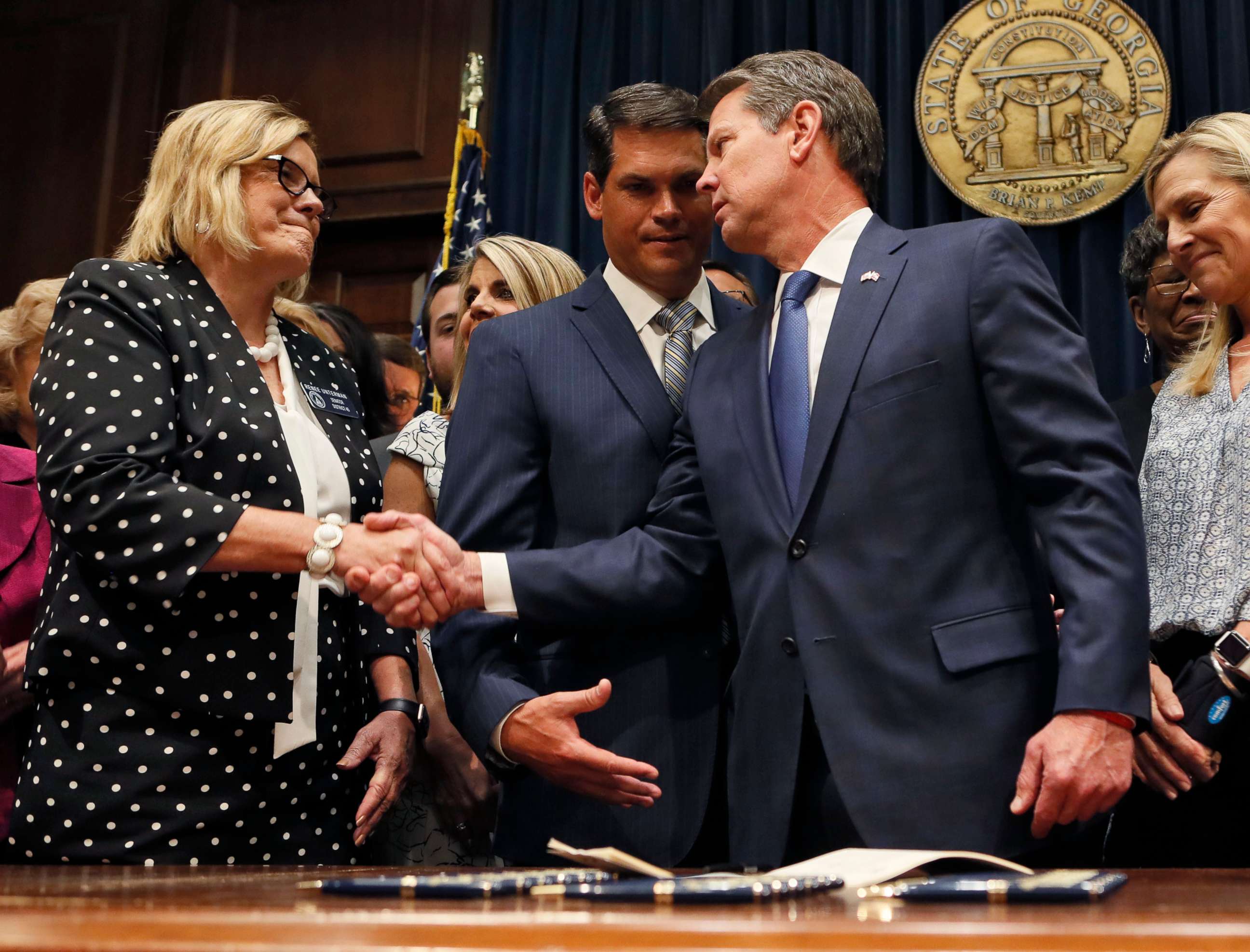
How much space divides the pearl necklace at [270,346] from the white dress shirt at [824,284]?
771 millimetres

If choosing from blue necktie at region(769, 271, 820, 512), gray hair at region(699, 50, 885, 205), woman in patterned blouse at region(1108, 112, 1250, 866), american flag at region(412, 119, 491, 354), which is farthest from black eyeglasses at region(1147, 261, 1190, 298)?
american flag at region(412, 119, 491, 354)

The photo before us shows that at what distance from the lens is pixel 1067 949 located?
632 mm

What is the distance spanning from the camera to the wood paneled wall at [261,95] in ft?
15.9

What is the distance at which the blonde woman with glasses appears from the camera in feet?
5.49

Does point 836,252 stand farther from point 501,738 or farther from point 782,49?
point 782,49

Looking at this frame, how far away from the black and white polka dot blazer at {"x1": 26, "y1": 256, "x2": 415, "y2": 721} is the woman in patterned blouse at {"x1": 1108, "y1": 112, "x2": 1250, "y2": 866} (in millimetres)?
1224

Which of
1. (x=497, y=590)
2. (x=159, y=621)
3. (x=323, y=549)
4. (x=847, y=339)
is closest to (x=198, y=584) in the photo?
(x=159, y=621)

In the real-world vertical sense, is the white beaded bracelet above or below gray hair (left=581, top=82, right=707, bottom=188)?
below

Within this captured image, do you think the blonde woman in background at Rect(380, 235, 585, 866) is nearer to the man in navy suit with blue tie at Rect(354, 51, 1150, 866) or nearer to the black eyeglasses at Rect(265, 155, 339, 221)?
the black eyeglasses at Rect(265, 155, 339, 221)

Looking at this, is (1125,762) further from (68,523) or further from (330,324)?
(330,324)

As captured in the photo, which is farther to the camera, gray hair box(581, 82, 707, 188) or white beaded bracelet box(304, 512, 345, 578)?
gray hair box(581, 82, 707, 188)

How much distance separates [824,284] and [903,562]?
0.46 metres

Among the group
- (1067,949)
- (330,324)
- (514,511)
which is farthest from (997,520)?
(330,324)

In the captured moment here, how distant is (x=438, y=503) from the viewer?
7.20ft
